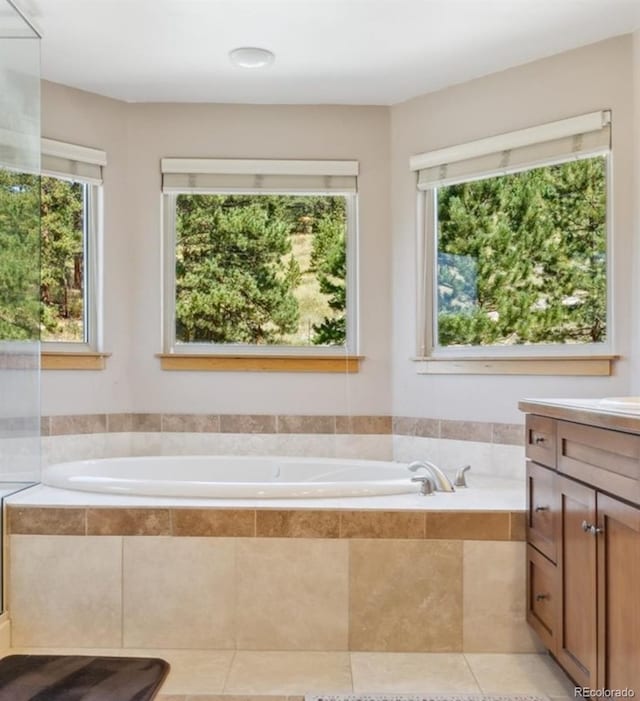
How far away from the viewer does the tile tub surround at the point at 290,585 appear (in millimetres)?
2229

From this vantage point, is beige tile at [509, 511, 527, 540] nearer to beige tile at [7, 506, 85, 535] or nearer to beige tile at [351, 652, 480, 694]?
beige tile at [351, 652, 480, 694]

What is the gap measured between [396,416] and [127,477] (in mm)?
1396

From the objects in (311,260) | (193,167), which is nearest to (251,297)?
(311,260)

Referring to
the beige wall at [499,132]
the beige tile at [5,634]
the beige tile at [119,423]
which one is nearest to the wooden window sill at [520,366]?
the beige wall at [499,132]

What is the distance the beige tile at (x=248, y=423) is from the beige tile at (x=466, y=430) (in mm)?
893

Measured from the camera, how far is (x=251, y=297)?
354 cm

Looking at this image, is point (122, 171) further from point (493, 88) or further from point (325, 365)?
point (493, 88)

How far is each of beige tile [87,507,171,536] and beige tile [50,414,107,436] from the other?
111 centimetres

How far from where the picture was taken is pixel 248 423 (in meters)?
3.45

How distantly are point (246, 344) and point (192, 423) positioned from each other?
0.51m

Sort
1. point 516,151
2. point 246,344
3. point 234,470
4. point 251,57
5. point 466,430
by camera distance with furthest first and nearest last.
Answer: point 246,344
point 234,470
point 466,430
point 516,151
point 251,57

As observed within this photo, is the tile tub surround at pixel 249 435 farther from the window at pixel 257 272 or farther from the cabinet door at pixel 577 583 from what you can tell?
the cabinet door at pixel 577 583

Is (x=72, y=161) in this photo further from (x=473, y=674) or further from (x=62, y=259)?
(x=473, y=674)

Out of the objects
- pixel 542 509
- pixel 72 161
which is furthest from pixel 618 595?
pixel 72 161
